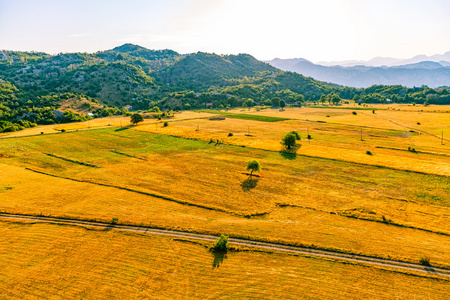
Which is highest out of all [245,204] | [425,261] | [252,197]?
[252,197]

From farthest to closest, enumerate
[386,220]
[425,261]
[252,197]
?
[252,197], [386,220], [425,261]

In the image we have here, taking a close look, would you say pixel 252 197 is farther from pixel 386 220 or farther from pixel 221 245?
pixel 386 220

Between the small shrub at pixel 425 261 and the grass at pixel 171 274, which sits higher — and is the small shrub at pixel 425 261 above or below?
above

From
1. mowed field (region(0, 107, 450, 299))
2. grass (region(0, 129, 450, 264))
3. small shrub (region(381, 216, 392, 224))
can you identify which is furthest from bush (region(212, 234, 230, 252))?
small shrub (region(381, 216, 392, 224))

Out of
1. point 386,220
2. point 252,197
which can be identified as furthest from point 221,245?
point 386,220

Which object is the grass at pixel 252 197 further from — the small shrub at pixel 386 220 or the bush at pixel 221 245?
the bush at pixel 221 245

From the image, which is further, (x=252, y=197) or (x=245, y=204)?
(x=252, y=197)

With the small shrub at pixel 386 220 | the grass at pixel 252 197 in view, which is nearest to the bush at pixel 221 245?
the grass at pixel 252 197

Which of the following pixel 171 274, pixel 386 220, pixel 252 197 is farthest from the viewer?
pixel 252 197
